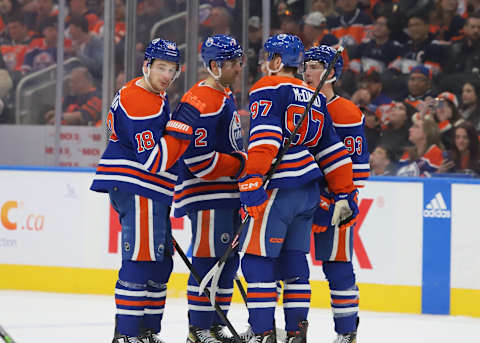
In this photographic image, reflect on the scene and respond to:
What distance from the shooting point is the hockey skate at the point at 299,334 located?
2.95 m

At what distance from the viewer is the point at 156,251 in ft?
9.82

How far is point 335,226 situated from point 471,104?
3171mm

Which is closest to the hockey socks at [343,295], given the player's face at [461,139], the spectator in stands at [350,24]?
the player's face at [461,139]

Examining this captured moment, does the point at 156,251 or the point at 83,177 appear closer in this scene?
the point at 156,251

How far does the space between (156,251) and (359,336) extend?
1.32 m

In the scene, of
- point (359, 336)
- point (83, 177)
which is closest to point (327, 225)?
point (359, 336)

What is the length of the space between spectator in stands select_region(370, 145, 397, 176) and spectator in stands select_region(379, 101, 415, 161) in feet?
0.13

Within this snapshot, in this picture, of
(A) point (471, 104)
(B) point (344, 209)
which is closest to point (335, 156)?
(B) point (344, 209)

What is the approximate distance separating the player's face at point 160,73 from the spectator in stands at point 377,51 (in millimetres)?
3553

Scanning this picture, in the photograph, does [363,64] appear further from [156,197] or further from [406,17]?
[156,197]

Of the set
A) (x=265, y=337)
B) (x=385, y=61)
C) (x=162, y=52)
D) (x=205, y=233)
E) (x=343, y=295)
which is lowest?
(x=265, y=337)

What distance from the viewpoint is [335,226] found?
320 cm

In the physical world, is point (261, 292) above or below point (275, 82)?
below

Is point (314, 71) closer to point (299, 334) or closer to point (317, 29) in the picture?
point (299, 334)
